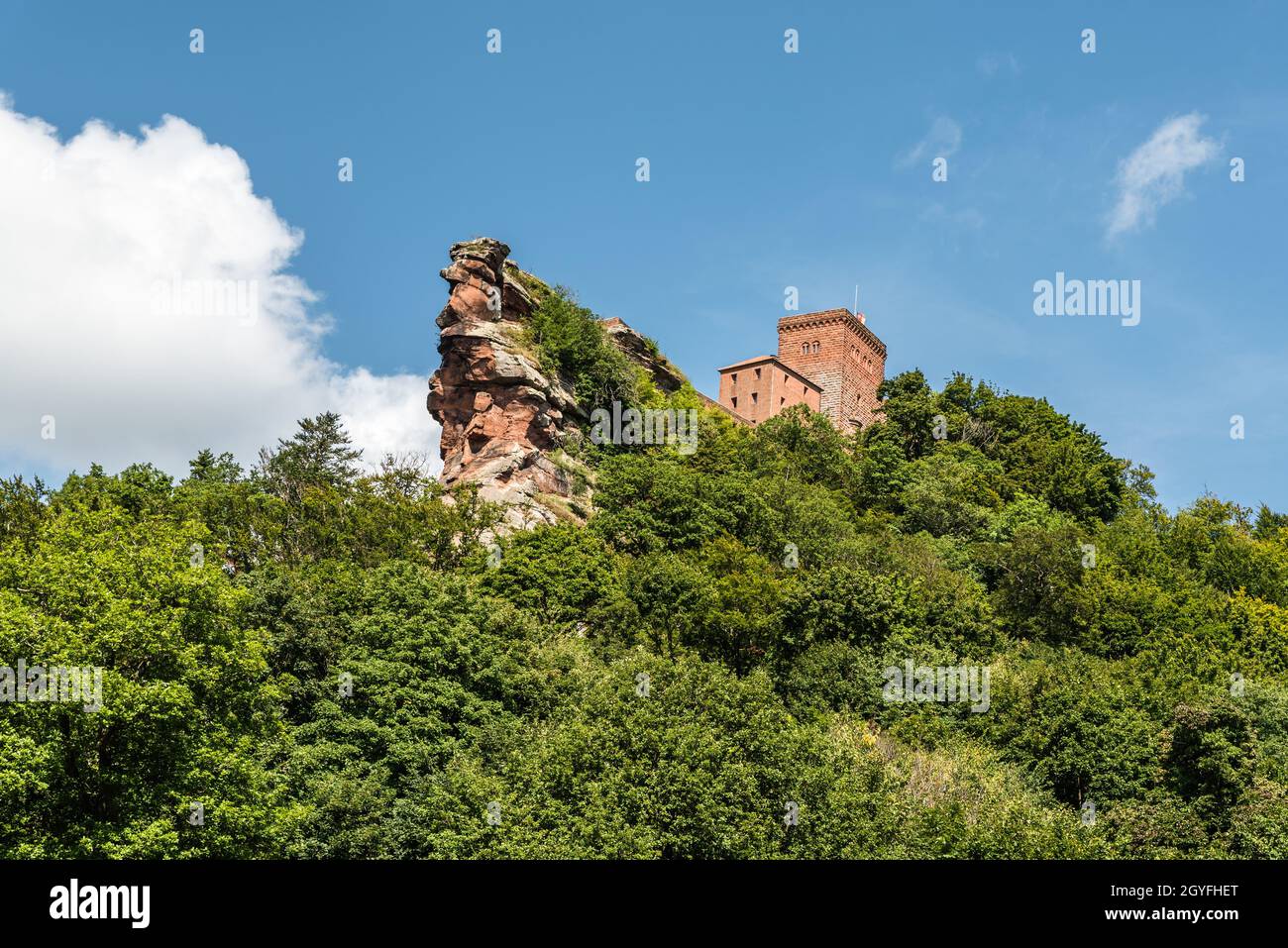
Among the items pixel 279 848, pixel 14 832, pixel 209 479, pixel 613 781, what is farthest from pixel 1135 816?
pixel 209 479

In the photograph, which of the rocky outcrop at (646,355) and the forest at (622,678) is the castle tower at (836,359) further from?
the forest at (622,678)

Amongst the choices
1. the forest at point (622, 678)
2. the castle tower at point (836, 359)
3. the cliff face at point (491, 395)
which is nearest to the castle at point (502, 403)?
the cliff face at point (491, 395)

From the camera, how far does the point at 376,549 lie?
143ft

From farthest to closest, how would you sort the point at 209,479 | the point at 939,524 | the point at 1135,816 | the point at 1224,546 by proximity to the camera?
the point at 209,479 → the point at 939,524 → the point at 1224,546 → the point at 1135,816

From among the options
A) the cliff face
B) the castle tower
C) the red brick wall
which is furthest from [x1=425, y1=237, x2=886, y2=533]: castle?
the castle tower

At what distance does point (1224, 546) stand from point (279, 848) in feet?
146

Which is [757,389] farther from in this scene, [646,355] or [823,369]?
[646,355]

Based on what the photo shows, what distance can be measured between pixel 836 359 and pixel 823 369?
4.53 feet

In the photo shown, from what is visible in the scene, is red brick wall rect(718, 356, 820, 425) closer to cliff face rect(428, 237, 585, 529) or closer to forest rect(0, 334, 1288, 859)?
cliff face rect(428, 237, 585, 529)

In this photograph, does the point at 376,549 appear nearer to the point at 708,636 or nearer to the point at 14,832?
the point at 708,636

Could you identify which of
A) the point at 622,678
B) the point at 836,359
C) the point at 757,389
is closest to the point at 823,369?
the point at 836,359

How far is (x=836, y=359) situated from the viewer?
324ft

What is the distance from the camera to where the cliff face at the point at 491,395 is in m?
55.1
